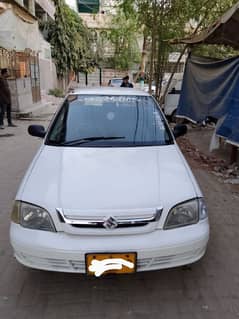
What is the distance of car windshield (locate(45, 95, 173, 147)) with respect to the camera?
3.33 metres

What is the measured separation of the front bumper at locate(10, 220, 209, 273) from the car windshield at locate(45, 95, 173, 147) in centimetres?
120

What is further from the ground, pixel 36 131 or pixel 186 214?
pixel 36 131

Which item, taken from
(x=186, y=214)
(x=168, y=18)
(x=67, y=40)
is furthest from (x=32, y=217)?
(x=67, y=40)

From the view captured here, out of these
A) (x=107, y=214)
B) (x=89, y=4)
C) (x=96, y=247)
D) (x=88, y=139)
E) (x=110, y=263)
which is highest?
(x=89, y=4)

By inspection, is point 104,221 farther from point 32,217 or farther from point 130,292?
point 130,292

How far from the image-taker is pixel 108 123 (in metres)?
3.57

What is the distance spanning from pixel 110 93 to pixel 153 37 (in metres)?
7.47

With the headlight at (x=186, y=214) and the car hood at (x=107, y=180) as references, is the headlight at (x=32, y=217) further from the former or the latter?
the headlight at (x=186, y=214)

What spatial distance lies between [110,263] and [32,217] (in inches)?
27.2

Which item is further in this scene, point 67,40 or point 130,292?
point 67,40

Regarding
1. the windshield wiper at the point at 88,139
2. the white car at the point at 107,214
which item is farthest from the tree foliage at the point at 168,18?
the white car at the point at 107,214

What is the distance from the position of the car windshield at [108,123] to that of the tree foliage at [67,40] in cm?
Result: 1890

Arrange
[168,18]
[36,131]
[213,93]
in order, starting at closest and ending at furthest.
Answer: [36,131] → [213,93] → [168,18]

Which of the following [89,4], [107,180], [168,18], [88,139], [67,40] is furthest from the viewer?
[67,40]
